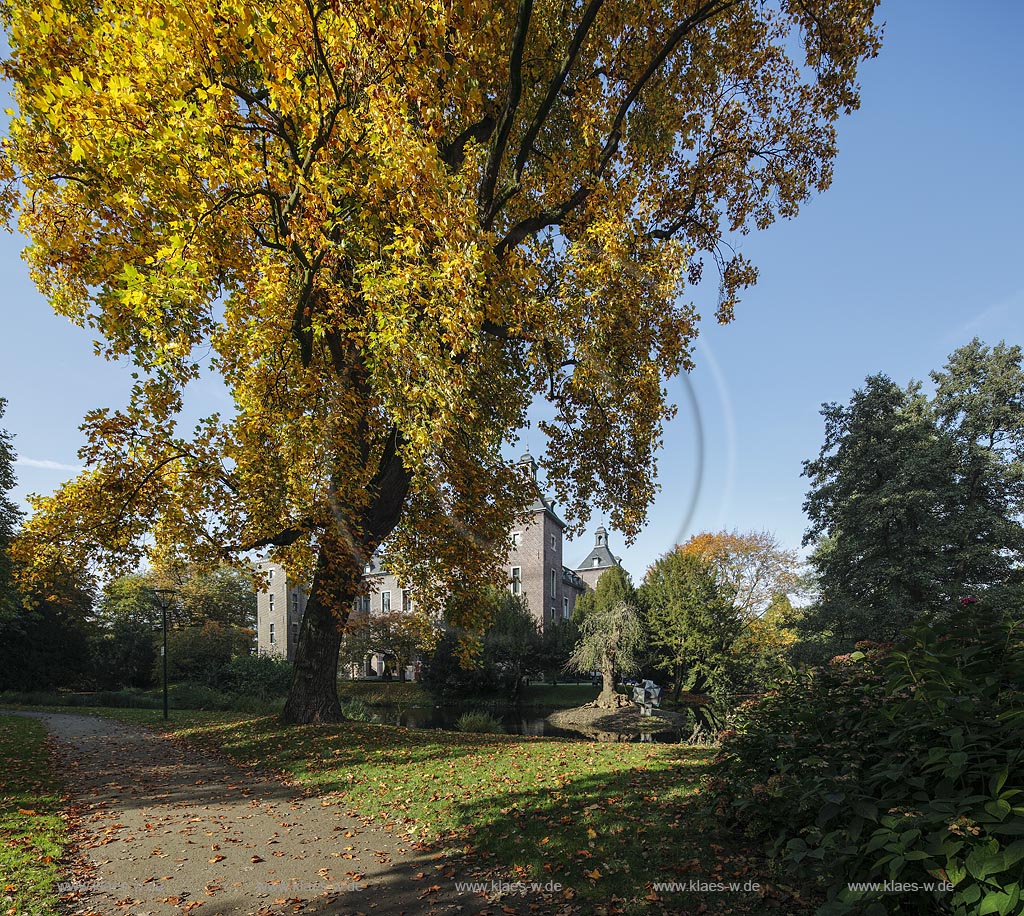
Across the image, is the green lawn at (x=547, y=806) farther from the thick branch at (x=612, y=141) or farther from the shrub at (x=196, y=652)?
the shrub at (x=196, y=652)

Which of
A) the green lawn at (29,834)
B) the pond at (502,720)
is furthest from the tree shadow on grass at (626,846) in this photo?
the pond at (502,720)

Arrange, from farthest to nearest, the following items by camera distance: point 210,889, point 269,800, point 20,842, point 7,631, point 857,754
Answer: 1. point 7,631
2. point 269,800
3. point 20,842
4. point 210,889
5. point 857,754

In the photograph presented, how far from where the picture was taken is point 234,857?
225 inches

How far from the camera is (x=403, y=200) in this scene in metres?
7.31

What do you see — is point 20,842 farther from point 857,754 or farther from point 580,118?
point 580,118

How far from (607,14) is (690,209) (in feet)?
14.5

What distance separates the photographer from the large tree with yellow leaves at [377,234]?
7090mm

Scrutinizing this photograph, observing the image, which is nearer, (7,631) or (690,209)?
(690,209)

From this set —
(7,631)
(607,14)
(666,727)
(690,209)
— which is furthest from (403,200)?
(7,631)

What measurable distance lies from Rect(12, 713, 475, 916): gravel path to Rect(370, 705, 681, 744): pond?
10.6m

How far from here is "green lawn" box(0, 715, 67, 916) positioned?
479 centimetres

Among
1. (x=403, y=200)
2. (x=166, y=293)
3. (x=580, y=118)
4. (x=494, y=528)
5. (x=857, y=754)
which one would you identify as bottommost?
(x=857, y=754)

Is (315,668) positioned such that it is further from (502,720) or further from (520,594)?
(520,594)

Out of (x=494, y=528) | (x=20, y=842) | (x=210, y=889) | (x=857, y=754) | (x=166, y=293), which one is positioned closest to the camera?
(x=857, y=754)
